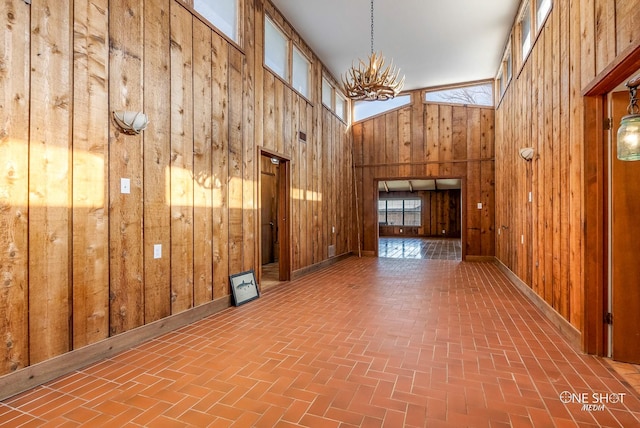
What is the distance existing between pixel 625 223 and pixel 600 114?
873 millimetres

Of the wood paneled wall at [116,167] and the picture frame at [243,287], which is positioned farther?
the picture frame at [243,287]

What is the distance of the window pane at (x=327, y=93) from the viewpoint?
7.16m

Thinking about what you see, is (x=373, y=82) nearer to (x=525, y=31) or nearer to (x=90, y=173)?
(x=525, y=31)

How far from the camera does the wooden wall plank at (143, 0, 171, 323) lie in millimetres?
2945

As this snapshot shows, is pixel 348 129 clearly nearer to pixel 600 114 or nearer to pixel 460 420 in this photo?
pixel 600 114

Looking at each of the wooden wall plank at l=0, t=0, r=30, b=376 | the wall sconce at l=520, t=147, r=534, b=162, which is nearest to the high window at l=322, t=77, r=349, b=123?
the wall sconce at l=520, t=147, r=534, b=162

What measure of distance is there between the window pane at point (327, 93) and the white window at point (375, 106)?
1448 mm

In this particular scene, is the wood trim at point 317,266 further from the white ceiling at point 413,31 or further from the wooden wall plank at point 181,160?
the white ceiling at point 413,31

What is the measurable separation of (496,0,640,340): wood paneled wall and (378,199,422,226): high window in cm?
972

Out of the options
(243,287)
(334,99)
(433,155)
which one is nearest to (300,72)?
(334,99)

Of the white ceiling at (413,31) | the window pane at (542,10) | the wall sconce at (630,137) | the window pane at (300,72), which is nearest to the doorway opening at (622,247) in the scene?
the wall sconce at (630,137)

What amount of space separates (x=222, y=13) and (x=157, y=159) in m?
2.20

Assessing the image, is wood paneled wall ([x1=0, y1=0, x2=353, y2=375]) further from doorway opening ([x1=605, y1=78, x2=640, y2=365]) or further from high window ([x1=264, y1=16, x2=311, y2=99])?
doorway opening ([x1=605, y1=78, x2=640, y2=365])

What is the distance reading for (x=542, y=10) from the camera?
3.83 meters
